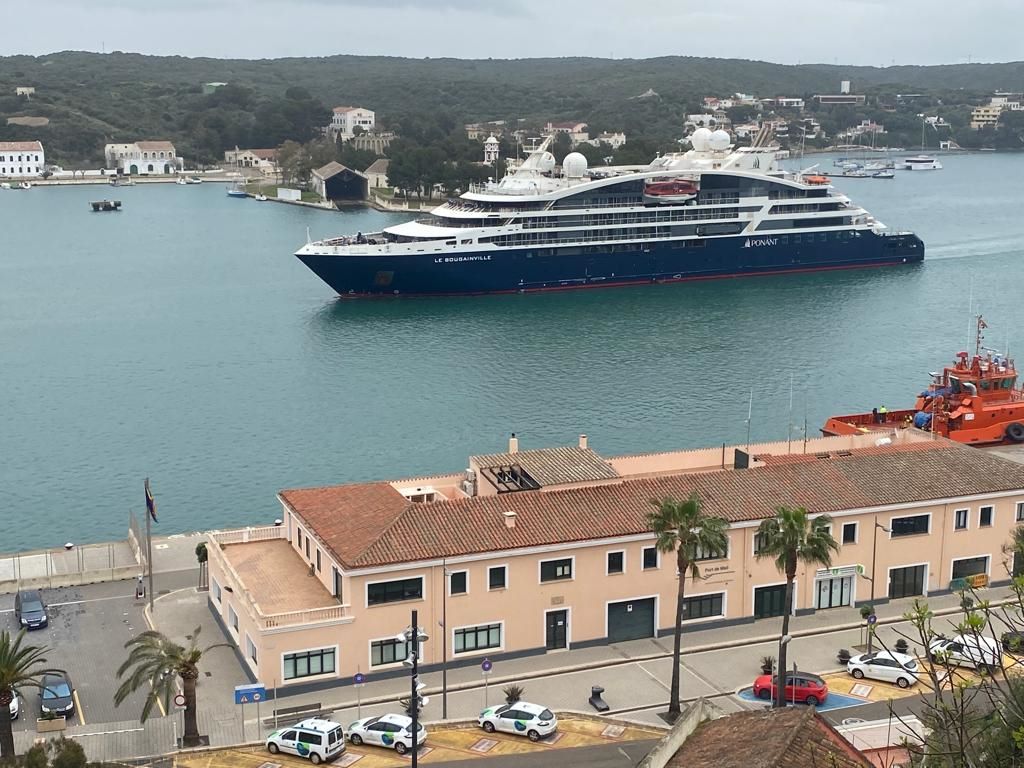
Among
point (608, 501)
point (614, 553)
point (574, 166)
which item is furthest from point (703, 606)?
point (574, 166)

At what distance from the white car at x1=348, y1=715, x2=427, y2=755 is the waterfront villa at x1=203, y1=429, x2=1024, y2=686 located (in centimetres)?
357

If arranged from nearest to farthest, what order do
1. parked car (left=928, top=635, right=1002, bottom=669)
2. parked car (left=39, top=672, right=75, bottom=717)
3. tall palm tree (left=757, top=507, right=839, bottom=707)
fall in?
parked car (left=928, top=635, right=1002, bottom=669) < tall palm tree (left=757, top=507, right=839, bottom=707) < parked car (left=39, top=672, right=75, bottom=717)

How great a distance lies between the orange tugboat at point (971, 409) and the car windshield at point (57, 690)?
2905 centimetres

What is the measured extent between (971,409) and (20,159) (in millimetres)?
172389

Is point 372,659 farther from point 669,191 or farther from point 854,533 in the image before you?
point 669,191

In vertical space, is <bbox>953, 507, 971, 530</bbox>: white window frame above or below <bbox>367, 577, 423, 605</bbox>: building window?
→ above

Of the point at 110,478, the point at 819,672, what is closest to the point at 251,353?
the point at 110,478

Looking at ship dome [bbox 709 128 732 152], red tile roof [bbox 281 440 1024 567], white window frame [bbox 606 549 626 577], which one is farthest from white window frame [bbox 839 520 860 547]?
ship dome [bbox 709 128 732 152]

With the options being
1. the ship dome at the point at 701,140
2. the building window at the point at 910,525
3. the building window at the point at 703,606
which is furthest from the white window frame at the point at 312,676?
the ship dome at the point at 701,140

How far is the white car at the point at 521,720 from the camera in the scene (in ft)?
86.0

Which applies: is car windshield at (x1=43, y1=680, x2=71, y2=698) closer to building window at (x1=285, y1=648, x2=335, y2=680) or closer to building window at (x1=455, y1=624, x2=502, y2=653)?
building window at (x1=285, y1=648, x2=335, y2=680)

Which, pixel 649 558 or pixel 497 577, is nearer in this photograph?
pixel 497 577

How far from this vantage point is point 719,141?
327 feet

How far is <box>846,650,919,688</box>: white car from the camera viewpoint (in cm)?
2873
